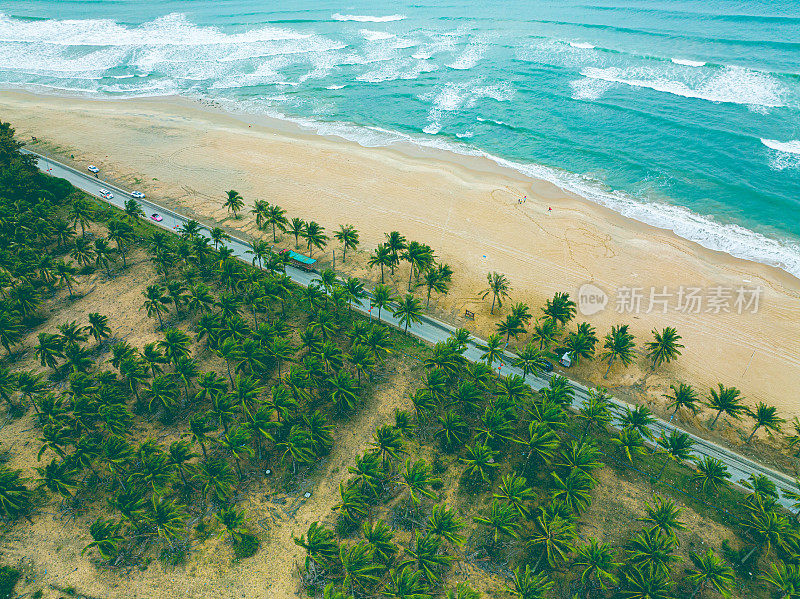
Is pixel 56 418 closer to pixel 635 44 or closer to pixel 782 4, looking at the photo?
pixel 635 44

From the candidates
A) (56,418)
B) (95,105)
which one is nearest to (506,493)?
(56,418)

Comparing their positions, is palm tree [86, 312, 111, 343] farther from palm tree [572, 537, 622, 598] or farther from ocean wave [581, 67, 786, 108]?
ocean wave [581, 67, 786, 108]

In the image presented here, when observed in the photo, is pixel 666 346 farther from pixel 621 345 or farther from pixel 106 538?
pixel 106 538

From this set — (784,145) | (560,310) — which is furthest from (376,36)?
(560,310)

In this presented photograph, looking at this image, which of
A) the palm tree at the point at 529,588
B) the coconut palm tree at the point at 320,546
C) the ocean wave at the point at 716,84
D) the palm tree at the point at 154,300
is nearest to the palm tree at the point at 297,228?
the palm tree at the point at 154,300

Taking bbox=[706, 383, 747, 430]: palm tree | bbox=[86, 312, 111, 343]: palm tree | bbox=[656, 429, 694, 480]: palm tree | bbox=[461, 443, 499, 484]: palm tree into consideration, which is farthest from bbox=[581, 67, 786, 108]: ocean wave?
bbox=[86, 312, 111, 343]: palm tree

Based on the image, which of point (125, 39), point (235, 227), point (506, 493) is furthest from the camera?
point (125, 39)

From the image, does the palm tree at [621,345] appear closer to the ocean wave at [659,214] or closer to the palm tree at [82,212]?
the ocean wave at [659,214]
